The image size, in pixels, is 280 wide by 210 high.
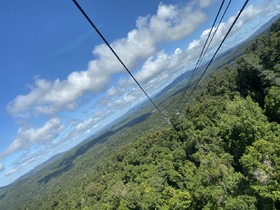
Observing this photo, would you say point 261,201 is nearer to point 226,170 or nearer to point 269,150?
point 269,150

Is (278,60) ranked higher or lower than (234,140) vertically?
higher

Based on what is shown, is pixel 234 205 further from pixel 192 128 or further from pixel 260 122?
pixel 192 128

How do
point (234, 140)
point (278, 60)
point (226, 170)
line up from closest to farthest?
point (226, 170)
point (234, 140)
point (278, 60)

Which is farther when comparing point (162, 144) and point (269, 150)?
point (162, 144)

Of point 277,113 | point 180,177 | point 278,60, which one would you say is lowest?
point 180,177

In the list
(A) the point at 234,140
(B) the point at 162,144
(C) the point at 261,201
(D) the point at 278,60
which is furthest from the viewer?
(B) the point at 162,144

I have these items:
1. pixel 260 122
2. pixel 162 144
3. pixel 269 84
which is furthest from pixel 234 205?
pixel 162 144
